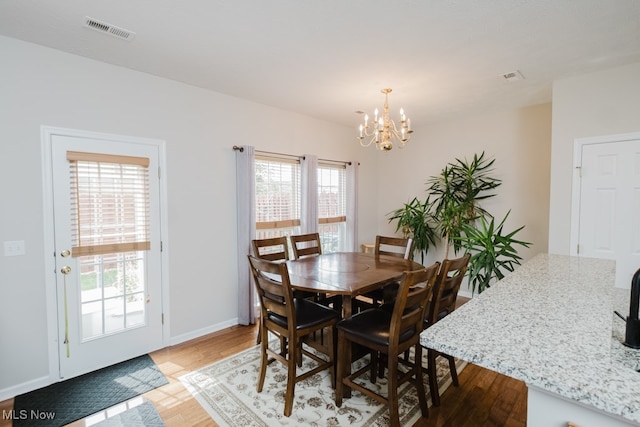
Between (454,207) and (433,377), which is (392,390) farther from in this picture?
(454,207)

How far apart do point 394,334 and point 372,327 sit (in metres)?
0.27

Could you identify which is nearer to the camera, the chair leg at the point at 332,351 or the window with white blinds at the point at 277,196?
the chair leg at the point at 332,351

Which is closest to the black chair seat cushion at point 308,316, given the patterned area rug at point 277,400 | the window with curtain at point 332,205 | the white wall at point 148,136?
the patterned area rug at point 277,400

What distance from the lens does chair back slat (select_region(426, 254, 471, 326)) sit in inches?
78.5

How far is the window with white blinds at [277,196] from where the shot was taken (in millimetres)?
3842

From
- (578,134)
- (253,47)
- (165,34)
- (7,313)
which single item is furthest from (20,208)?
(578,134)

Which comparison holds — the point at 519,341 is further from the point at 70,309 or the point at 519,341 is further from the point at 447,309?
the point at 70,309

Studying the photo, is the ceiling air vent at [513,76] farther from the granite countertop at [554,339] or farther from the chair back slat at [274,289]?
the chair back slat at [274,289]

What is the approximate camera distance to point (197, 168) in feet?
10.7

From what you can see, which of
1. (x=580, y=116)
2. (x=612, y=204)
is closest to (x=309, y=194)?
(x=580, y=116)

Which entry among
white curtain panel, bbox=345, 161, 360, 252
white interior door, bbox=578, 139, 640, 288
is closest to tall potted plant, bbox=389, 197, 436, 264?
white curtain panel, bbox=345, 161, 360, 252

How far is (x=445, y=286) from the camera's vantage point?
206cm

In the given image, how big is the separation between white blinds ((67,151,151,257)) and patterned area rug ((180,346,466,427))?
4.52ft

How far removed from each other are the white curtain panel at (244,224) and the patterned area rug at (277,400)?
34.8 inches
